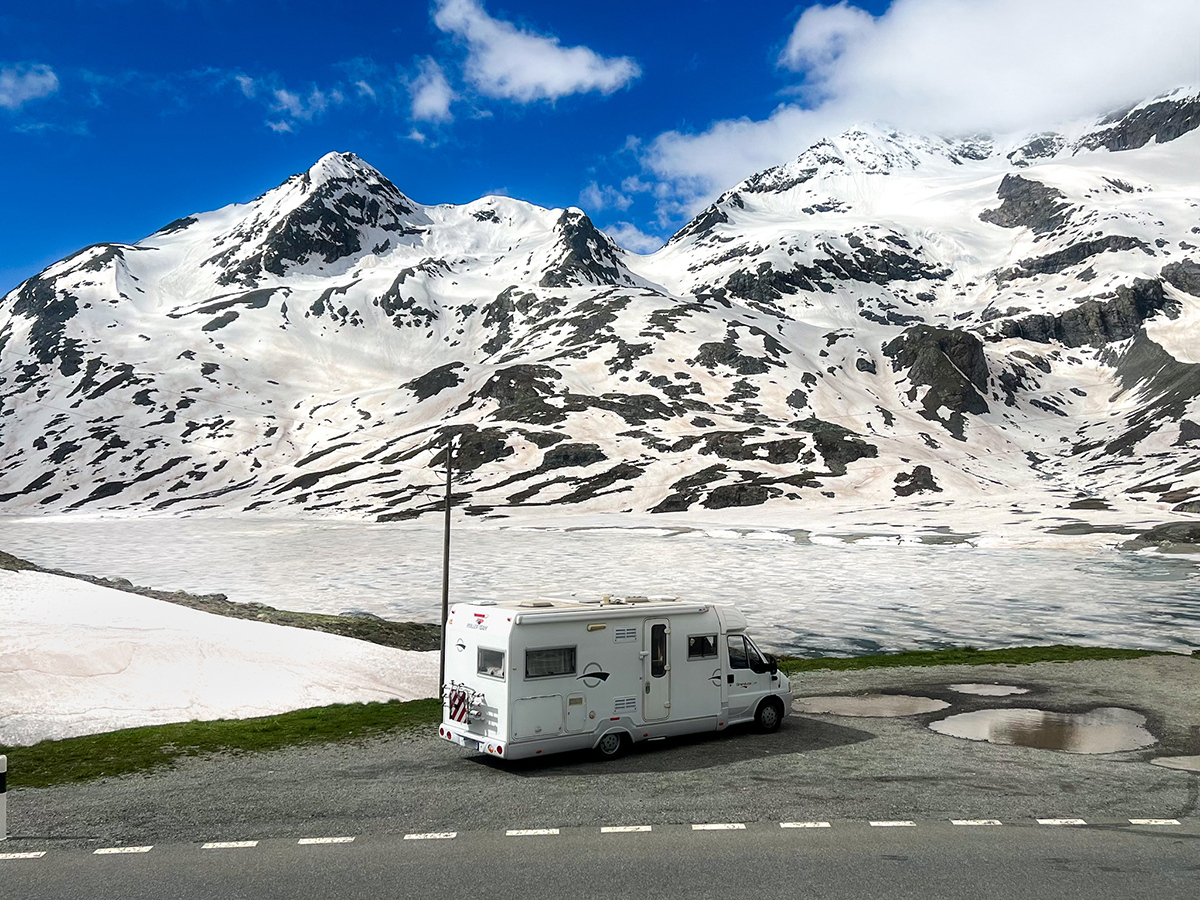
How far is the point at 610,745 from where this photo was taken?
21.6 m

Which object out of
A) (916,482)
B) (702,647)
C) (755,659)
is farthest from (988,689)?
(916,482)

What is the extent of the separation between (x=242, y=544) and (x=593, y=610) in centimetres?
9383

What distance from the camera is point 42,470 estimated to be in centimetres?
19638

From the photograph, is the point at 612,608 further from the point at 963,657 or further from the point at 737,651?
the point at 963,657

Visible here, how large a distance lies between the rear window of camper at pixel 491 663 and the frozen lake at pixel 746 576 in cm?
2568

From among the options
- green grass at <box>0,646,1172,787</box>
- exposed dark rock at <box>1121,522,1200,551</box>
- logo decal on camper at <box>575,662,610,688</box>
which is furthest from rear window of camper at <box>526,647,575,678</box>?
exposed dark rock at <box>1121,522,1200,551</box>

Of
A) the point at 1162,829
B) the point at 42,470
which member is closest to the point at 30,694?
the point at 1162,829

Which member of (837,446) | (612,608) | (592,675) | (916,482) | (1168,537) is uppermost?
(837,446)

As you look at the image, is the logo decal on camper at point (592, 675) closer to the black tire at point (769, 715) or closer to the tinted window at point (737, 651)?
the tinted window at point (737, 651)

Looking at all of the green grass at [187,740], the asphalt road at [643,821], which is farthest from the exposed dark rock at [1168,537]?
the green grass at [187,740]

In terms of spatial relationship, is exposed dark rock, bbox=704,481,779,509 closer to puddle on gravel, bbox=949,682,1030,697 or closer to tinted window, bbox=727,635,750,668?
puddle on gravel, bbox=949,682,1030,697

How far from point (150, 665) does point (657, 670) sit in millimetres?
18206

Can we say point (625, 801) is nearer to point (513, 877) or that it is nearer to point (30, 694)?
point (513, 877)

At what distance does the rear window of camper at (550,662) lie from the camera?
67.3ft
